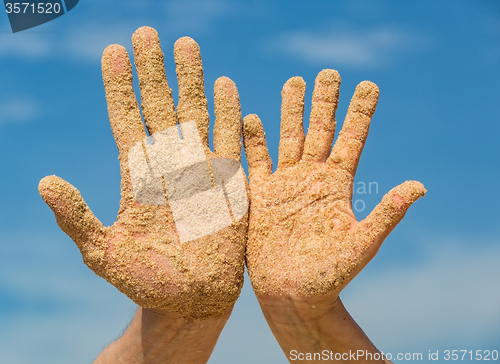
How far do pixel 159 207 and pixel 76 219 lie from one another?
47 cm

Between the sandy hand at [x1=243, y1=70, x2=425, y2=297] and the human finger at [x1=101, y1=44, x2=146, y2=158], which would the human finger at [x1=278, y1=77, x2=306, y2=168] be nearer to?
the sandy hand at [x1=243, y1=70, x2=425, y2=297]

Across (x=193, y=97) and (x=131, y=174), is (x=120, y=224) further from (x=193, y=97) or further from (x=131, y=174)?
(x=193, y=97)

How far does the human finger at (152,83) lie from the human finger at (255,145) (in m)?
0.52

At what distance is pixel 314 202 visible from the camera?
9.85 ft

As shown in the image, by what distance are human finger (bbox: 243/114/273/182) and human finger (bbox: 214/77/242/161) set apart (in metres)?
0.08

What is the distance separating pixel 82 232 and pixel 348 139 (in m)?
1.70

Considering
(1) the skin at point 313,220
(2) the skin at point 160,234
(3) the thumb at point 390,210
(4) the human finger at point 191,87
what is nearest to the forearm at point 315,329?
(1) the skin at point 313,220

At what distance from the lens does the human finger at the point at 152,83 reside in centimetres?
297

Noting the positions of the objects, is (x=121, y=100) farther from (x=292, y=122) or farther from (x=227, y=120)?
(x=292, y=122)

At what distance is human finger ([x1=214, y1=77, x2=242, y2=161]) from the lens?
10.2 feet

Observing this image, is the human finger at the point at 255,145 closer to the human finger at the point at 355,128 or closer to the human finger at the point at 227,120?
the human finger at the point at 227,120

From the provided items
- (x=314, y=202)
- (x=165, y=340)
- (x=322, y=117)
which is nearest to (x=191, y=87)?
(x=322, y=117)

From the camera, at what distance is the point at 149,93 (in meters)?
2.99

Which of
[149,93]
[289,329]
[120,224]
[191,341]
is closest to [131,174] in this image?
[120,224]
